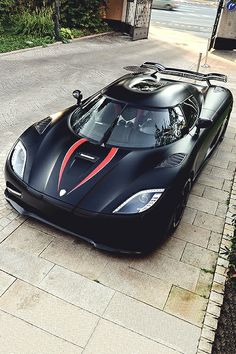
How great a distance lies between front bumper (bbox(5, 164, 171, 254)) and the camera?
372 centimetres

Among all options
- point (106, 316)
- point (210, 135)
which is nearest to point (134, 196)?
point (106, 316)

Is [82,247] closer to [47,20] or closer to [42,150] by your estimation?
[42,150]

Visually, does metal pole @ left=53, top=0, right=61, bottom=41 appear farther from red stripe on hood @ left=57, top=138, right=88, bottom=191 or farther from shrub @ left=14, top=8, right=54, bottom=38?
red stripe on hood @ left=57, top=138, right=88, bottom=191

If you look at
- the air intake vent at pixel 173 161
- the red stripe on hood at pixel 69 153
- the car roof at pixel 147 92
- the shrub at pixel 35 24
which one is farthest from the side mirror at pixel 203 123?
the shrub at pixel 35 24

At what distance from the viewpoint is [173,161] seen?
434cm

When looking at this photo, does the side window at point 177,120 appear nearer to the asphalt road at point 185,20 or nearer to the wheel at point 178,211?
the wheel at point 178,211

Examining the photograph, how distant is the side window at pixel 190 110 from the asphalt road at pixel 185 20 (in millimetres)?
17590

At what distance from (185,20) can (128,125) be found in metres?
24.3

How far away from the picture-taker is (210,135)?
551 centimetres

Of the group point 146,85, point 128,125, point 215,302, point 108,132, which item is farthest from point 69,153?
point 215,302

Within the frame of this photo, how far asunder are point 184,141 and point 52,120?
6.08ft

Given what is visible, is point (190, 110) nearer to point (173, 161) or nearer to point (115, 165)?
point (173, 161)

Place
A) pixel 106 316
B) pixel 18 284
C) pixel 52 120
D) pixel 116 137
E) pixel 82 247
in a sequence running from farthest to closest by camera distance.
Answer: pixel 52 120, pixel 116 137, pixel 82 247, pixel 18 284, pixel 106 316

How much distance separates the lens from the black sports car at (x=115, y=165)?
3801 millimetres
